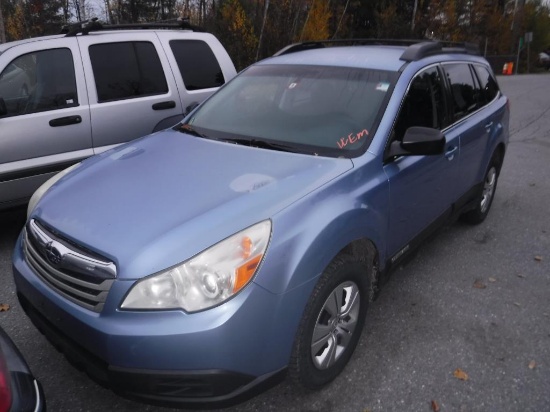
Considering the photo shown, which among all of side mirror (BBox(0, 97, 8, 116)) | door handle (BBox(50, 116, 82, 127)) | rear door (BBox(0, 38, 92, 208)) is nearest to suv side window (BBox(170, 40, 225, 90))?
rear door (BBox(0, 38, 92, 208))

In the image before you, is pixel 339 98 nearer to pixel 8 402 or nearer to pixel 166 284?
pixel 166 284

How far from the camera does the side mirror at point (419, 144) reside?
264 centimetres

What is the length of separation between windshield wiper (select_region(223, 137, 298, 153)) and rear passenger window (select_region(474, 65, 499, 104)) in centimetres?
250

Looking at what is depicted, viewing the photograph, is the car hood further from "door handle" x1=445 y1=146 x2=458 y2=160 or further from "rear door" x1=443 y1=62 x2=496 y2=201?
"rear door" x1=443 y1=62 x2=496 y2=201

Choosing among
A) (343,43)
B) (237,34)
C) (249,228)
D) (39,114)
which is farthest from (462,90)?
(237,34)

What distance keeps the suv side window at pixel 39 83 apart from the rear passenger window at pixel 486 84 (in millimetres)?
3726

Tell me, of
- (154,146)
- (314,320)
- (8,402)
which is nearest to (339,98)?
(154,146)

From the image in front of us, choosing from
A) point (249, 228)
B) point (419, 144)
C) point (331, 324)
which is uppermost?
point (419, 144)

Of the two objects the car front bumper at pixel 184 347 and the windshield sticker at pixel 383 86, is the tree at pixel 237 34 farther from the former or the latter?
the car front bumper at pixel 184 347

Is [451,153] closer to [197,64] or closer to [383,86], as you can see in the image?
[383,86]

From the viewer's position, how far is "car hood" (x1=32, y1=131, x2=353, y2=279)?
1.96m

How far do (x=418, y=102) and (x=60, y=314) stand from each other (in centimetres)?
245

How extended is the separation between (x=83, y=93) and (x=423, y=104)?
118 inches

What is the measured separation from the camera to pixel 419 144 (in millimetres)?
2639
